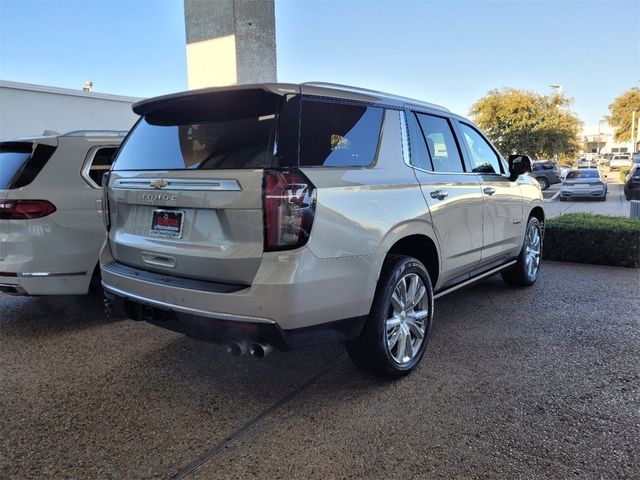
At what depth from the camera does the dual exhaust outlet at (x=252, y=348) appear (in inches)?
106

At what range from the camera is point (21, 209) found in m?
4.17

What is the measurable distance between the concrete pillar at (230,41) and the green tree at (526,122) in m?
24.4

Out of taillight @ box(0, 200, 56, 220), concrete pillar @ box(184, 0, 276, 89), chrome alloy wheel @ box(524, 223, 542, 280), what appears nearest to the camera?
taillight @ box(0, 200, 56, 220)

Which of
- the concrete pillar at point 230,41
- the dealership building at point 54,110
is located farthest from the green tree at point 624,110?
the concrete pillar at point 230,41

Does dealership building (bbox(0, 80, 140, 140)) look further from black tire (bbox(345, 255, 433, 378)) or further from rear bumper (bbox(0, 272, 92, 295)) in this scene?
black tire (bbox(345, 255, 433, 378))

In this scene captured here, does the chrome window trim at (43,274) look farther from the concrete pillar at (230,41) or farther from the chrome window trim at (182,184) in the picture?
the concrete pillar at (230,41)

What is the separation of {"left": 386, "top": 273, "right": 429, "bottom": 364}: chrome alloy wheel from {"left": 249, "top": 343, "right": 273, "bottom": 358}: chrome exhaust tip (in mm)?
913

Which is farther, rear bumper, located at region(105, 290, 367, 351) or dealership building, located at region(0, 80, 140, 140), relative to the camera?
dealership building, located at region(0, 80, 140, 140)

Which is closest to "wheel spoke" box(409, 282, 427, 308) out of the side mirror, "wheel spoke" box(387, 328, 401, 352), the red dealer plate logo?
"wheel spoke" box(387, 328, 401, 352)

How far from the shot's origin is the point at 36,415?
304 centimetres

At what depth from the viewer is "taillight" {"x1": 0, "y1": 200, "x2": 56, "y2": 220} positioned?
4152 mm

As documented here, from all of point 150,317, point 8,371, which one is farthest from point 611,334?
point 8,371

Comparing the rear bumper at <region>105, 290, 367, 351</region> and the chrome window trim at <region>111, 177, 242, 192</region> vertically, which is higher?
A: the chrome window trim at <region>111, 177, 242, 192</region>

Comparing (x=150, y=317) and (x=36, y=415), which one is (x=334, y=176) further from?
(x=36, y=415)
